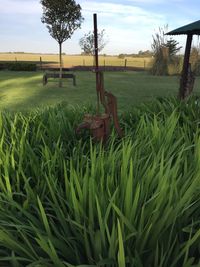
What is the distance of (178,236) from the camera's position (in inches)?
81.1

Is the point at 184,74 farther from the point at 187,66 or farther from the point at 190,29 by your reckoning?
the point at 190,29

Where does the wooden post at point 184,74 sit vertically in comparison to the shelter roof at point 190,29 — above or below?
below

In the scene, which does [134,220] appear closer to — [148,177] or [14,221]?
[148,177]

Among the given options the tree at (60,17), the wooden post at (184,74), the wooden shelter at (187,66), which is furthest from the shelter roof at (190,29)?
the tree at (60,17)

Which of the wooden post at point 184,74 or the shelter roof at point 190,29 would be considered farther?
the wooden post at point 184,74

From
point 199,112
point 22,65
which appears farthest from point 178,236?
point 22,65

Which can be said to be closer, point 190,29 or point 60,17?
point 190,29

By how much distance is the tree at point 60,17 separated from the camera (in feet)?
63.4

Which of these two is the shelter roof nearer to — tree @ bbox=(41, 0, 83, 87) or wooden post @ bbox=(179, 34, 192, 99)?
wooden post @ bbox=(179, 34, 192, 99)

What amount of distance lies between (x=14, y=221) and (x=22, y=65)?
28.1m

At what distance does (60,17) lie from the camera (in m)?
19.4

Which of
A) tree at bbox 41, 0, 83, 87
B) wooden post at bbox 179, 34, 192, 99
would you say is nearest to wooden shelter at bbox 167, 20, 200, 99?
wooden post at bbox 179, 34, 192, 99

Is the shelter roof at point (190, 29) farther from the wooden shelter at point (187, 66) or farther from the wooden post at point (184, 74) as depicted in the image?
the wooden post at point (184, 74)

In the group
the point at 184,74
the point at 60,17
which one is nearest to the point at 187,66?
the point at 184,74
